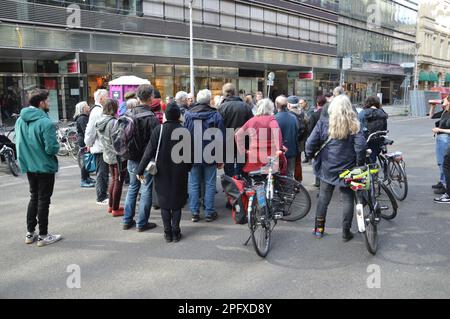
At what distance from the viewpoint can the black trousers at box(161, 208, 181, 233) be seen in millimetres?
5398

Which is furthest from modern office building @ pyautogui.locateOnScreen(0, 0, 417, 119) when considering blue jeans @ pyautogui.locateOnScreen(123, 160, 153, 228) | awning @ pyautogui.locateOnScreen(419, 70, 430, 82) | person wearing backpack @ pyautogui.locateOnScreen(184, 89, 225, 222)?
awning @ pyautogui.locateOnScreen(419, 70, 430, 82)

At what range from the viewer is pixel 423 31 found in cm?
5800

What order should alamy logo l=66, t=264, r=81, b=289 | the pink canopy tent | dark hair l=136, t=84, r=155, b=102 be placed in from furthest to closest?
1. the pink canopy tent
2. dark hair l=136, t=84, r=155, b=102
3. alamy logo l=66, t=264, r=81, b=289

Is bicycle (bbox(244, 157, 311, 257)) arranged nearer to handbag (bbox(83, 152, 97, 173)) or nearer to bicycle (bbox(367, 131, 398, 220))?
bicycle (bbox(367, 131, 398, 220))

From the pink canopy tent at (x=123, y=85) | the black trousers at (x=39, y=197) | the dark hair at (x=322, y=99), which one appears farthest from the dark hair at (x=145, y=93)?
the pink canopy tent at (x=123, y=85)

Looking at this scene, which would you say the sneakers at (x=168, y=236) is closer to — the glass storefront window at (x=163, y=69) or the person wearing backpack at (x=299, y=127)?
the person wearing backpack at (x=299, y=127)

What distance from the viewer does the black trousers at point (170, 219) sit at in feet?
17.7

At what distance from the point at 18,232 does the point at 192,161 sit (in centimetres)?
258

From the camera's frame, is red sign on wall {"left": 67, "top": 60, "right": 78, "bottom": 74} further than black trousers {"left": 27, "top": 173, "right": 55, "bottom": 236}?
Yes

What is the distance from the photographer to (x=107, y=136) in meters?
6.45

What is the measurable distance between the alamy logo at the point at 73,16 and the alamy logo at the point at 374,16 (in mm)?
35477

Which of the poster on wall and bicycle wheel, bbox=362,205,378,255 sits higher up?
the poster on wall
